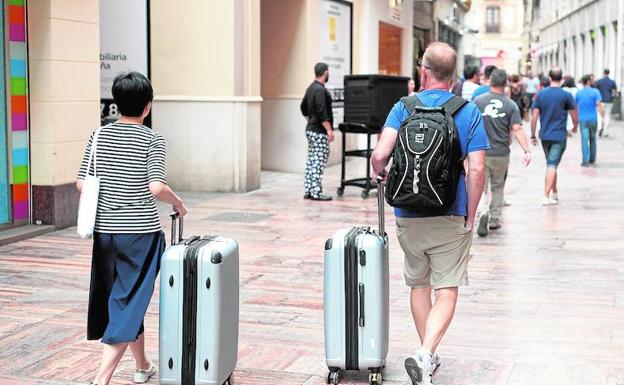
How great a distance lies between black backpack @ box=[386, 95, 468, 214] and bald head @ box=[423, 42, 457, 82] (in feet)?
0.87

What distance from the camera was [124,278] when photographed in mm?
4992

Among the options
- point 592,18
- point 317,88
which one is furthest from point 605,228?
point 592,18

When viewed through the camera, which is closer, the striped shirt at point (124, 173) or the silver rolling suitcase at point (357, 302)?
the striped shirt at point (124, 173)

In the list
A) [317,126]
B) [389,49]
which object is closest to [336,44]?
[317,126]

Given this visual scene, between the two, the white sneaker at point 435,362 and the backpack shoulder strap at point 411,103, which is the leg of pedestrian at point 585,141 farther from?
the backpack shoulder strap at point 411,103

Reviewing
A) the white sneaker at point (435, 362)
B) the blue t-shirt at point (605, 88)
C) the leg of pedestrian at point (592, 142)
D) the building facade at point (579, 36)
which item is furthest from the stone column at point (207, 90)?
the building facade at point (579, 36)

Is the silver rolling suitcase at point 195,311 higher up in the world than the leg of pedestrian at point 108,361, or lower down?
higher up

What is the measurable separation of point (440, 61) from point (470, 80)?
950 cm

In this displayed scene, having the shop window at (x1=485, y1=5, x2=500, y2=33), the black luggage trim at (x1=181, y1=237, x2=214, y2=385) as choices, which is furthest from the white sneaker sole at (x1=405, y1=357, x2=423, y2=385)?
the shop window at (x1=485, y1=5, x2=500, y2=33)

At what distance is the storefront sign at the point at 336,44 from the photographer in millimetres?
18281

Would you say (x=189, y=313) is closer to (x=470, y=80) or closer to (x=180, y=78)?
(x=180, y=78)

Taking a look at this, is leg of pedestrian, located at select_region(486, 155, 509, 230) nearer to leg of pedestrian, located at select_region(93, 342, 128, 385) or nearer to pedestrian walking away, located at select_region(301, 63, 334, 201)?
pedestrian walking away, located at select_region(301, 63, 334, 201)

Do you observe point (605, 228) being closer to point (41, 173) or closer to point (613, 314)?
point (613, 314)

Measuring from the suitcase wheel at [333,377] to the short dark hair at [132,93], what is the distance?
170 centimetres
